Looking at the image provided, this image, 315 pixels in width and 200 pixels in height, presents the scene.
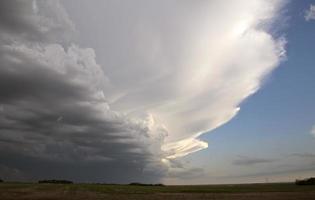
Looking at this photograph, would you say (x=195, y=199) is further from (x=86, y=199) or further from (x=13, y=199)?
(x=13, y=199)

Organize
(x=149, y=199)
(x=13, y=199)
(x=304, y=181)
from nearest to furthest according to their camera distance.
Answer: (x=13, y=199), (x=149, y=199), (x=304, y=181)

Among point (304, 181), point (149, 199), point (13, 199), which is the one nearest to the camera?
point (13, 199)

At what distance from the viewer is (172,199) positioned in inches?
3406

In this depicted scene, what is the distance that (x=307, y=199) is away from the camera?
80.8 metres

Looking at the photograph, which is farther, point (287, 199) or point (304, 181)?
point (304, 181)

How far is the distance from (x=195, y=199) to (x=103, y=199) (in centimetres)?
1988

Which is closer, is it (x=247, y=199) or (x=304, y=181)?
(x=247, y=199)

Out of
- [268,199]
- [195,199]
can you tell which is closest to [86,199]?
[195,199]

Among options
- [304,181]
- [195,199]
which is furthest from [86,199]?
[304,181]

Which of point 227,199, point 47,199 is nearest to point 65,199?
point 47,199

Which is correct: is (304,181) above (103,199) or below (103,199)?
above

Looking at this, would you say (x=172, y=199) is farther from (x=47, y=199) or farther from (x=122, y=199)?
(x=47, y=199)

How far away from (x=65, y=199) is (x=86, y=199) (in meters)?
4.31

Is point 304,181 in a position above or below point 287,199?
above
